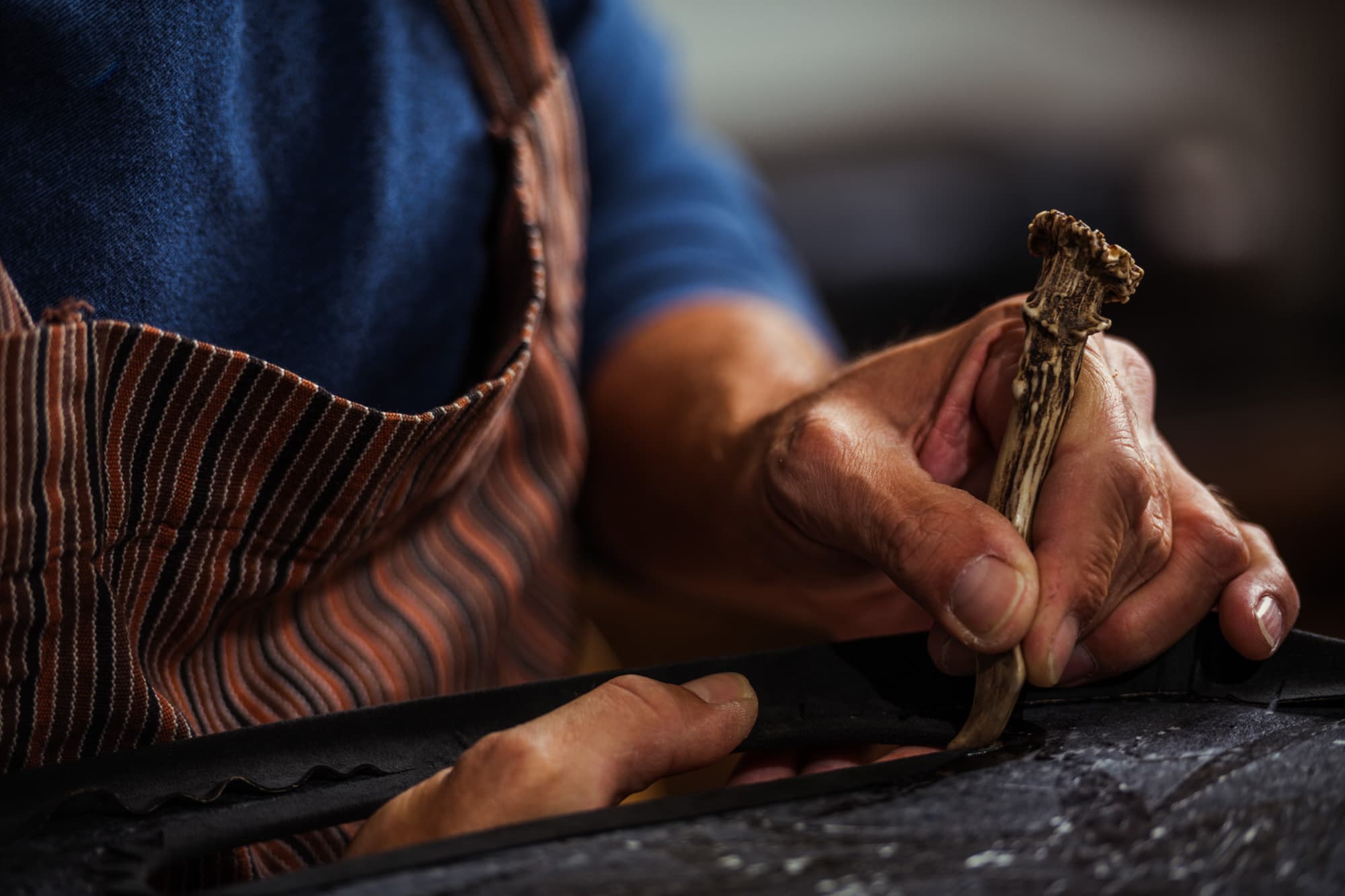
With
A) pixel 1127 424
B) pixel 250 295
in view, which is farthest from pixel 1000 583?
pixel 250 295

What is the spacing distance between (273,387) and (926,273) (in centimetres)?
127

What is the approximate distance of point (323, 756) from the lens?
325mm

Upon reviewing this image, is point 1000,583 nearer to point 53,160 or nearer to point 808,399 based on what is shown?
point 808,399

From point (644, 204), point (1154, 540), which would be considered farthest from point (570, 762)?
point (644, 204)

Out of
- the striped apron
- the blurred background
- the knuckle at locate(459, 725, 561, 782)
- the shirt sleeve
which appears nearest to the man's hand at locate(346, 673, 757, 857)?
the knuckle at locate(459, 725, 561, 782)

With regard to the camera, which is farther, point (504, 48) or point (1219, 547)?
point (504, 48)

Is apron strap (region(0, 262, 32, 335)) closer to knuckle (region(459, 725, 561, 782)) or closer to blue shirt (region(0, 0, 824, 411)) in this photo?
blue shirt (region(0, 0, 824, 411))

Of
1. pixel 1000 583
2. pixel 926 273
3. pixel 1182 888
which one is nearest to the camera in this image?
pixel 1182 888

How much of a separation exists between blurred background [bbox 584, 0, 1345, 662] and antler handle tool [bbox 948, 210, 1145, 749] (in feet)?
3.29

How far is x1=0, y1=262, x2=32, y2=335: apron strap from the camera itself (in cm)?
31

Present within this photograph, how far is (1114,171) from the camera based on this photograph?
160 cm

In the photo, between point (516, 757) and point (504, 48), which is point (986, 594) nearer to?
point (516, 757)

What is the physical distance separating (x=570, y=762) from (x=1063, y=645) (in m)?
0.17

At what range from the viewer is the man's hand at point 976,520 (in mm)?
356
